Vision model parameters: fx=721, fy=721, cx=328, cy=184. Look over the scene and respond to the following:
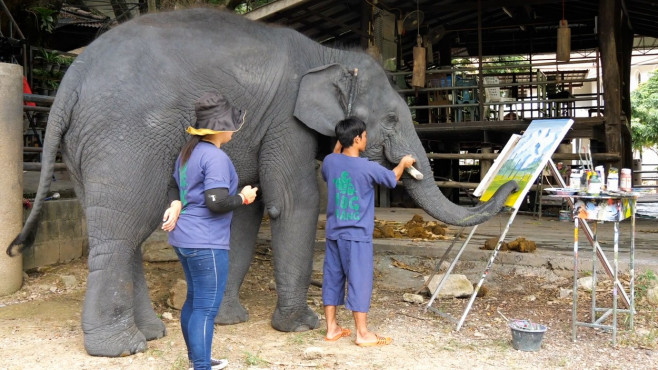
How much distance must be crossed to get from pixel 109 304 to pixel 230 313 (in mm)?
1203

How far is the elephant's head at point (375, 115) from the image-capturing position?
5484 millimetres

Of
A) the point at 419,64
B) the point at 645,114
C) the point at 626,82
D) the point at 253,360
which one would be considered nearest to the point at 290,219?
the point at 253,360

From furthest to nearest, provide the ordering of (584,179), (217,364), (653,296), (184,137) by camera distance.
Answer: (653,296) → (584,179) → (184,137) → (217,364)

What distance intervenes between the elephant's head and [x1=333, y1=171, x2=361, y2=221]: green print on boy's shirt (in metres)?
0.54

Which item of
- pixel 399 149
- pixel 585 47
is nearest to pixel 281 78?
pixel 399 149

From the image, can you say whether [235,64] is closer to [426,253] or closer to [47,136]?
[47,136]

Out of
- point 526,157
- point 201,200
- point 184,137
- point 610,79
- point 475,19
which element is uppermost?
point 475,19

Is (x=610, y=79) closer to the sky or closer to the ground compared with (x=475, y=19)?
closer to the ground

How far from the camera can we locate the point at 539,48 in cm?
1867

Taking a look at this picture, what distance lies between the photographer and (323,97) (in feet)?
18.1

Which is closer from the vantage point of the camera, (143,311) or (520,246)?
(143,311)

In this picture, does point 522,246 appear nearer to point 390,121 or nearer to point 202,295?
point 390,121

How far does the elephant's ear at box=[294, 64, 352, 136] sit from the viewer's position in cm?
546

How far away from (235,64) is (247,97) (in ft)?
0.86
